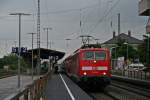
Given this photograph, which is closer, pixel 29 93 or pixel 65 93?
pixel 29 93

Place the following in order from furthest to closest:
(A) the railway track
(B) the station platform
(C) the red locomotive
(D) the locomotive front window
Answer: (D) the locomotive front window
(C) the red locomotive
(A) the railway track
(B) the station platform

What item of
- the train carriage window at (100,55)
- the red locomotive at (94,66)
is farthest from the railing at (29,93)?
the train carriage window at (100,55)

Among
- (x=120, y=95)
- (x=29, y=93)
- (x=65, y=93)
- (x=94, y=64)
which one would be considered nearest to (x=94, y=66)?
(x=94, y=64)

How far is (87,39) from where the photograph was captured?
52.5 m

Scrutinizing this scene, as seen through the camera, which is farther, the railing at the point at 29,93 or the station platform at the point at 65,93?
the station platform at the point at 65,93

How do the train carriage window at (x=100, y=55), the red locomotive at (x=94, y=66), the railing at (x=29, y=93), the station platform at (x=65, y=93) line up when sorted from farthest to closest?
1. the train carriage window at (x=100, y=55)
2. the red locomotive at (x=94, y=66)
3. the station platform at (x=65, y=93)
4. the railing at (x=29, y=93)

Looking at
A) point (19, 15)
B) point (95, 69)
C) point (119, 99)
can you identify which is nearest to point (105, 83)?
point (95, 69)

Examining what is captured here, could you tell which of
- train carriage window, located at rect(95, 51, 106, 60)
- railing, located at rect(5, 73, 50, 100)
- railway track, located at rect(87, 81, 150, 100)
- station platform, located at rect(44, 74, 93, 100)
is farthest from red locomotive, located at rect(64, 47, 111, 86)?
railing, located at rect(5, 73, 50, 100)

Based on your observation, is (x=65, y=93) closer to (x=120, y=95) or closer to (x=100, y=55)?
(x=120, y=95)

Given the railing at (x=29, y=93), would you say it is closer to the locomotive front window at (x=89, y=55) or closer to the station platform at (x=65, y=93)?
the station platform at (x=65, y=93)

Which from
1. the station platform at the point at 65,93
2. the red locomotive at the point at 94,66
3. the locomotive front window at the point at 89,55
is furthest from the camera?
the locomotive front window at the point at 89,55

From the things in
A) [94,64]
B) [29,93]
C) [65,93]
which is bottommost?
[65,93]

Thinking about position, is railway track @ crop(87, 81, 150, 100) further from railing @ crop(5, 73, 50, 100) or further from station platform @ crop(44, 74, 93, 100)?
railing @ crop(5, 73, 50, 100)

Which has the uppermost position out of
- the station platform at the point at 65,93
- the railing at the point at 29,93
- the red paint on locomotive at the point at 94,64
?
the red paint on locomotive at the point at 94,64
